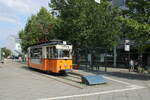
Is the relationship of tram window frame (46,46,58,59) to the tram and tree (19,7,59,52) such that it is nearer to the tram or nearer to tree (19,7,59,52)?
the tram

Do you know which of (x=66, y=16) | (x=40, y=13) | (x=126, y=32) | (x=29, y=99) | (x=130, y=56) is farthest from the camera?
(x=40, y=13)

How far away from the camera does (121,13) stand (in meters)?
22.6

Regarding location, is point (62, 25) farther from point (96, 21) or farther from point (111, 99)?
point (111, 99)

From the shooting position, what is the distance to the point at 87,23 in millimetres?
29953

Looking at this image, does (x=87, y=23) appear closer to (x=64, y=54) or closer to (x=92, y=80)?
(x=64, y=54)

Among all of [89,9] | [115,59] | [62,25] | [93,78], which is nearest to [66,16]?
[62,25]

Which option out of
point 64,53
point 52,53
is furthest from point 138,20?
point 52,53

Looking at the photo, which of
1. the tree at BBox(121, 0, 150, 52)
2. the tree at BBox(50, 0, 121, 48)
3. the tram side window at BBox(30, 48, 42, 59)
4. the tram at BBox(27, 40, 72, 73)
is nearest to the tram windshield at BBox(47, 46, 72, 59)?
the tram at BBox(27, 40, 72, 73)

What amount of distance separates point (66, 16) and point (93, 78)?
16.8 m

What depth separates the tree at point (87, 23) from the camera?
29.7 m

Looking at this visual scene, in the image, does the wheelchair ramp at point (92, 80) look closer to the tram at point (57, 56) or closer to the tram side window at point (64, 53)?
the tram at point (57, 56)

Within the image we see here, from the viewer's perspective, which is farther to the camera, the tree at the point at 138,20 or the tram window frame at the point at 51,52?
the tram window frame at the point at 51,52

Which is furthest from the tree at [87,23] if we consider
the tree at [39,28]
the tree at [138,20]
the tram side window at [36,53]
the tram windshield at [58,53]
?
the tree at [39,28]

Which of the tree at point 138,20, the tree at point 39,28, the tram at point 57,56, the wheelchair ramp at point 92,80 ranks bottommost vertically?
the wheelchair ramp at point 92,80
